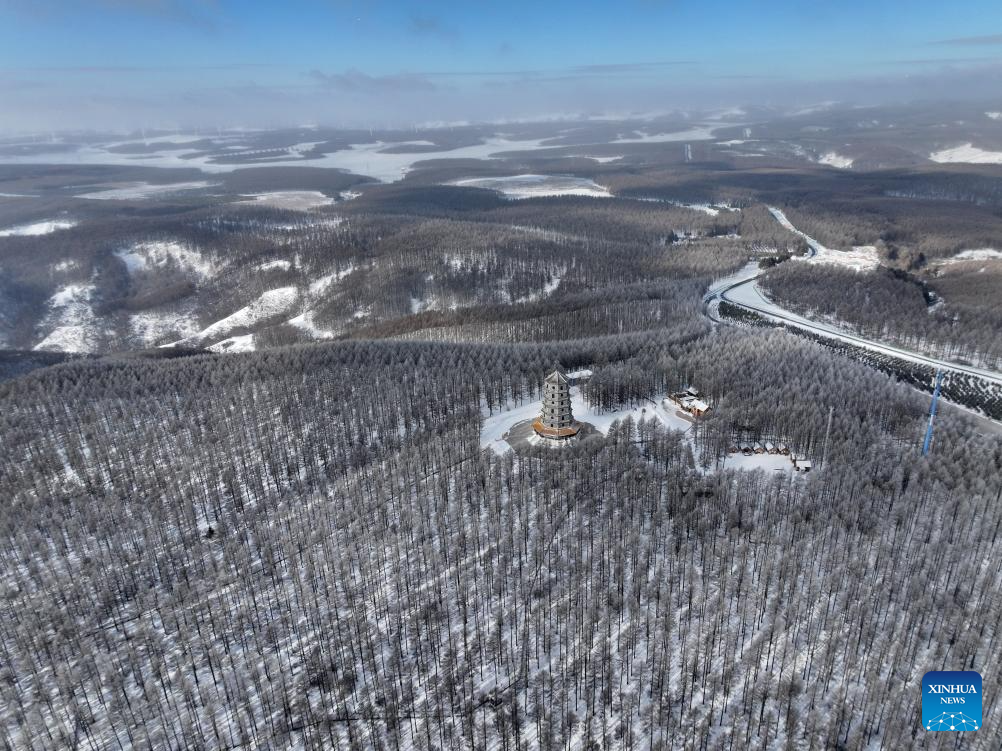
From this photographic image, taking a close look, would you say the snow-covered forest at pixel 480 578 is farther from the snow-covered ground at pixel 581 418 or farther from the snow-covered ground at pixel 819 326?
the snow-covered ground at pixel 819 326

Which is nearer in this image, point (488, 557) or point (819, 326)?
point (488, 557)

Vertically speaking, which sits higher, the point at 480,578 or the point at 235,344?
the point at 480,578

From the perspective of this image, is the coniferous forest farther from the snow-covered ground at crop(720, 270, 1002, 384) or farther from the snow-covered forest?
the snow-covered ground at crop(720, 270, 1002, 384)

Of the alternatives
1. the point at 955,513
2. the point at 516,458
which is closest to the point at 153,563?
the point at 516,458

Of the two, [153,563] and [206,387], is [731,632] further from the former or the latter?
[206,387]

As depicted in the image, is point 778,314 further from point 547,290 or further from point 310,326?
point 310,326

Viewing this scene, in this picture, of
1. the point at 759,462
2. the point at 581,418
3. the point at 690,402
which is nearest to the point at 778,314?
the point at 690,402
